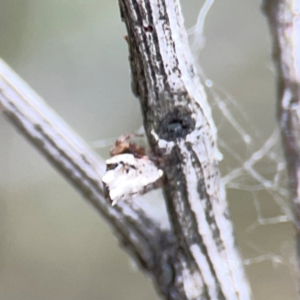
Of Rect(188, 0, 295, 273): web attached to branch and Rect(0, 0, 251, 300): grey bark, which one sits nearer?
Rect(0, 0, 251, 300): grey bark

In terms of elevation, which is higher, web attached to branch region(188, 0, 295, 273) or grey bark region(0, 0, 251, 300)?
grey bark region(0, 0, 251, 300)

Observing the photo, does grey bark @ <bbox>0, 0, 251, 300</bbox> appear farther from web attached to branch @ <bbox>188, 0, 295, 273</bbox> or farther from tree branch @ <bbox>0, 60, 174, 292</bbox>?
web attached to branch @ <bbox>188, 0, 295, 273</bbox>

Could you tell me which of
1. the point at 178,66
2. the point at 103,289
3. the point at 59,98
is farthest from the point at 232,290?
the point at 59,98

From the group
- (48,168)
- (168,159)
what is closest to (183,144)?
(168,159)

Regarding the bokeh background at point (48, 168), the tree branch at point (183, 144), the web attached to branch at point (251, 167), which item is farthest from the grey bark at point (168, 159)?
the bokeh background at point (48, 168)

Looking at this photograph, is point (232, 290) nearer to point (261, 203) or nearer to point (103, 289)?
point (261, 203)

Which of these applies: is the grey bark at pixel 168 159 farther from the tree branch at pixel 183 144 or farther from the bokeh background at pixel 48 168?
the bokeh background at pixel 48 168

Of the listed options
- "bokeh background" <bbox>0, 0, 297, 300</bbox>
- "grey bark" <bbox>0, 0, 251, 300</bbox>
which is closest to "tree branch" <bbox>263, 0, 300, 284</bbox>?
"grey bark" <bbox>0, 0, 251, 300</bbox>

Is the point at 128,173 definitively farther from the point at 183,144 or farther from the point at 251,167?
the point at 251,167
